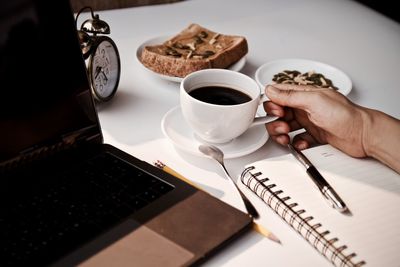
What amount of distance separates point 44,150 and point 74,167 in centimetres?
6

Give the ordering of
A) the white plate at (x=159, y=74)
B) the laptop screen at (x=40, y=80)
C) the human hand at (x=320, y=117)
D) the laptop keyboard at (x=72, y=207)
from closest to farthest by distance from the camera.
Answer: the laptop keyboard at (x=72, y=207), the laptop screen at (x=40, y=80), the human hand at (x=320, y=117), the white plate at (x=159, y=74)

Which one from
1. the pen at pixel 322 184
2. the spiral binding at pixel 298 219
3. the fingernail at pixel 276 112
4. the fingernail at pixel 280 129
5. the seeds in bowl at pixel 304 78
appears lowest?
the spiral binding at pixel 298 219

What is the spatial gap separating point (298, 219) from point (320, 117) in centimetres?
24

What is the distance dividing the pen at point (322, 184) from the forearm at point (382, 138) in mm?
116

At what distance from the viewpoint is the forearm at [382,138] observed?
89cm

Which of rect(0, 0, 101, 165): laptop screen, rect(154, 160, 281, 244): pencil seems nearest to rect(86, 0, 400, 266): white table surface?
rect(154, 160, 281, 244): pencil

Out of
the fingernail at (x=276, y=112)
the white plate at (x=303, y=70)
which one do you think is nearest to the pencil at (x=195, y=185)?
the fingernail at (x=276, y=112)

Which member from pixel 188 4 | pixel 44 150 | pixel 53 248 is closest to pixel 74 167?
pixel 44 150

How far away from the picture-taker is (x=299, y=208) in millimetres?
792

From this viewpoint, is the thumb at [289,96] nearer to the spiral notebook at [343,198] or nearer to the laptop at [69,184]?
the spiral notebook at [343,198]

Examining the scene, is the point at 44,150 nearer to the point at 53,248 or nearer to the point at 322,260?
the point at 53,248

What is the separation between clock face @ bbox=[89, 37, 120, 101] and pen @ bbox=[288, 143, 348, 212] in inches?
16.1

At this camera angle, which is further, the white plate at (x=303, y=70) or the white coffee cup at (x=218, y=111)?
the white plate at (x=303, y=70)

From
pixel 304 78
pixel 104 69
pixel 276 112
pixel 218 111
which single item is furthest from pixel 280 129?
pixel 104 69
